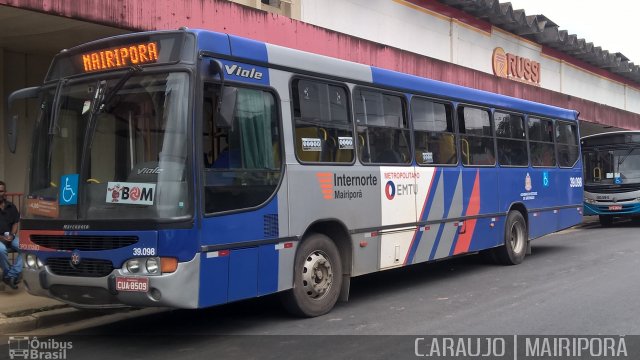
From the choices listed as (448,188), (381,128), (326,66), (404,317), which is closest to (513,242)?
(448,188)

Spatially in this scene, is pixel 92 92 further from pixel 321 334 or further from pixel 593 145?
pixel 593 145

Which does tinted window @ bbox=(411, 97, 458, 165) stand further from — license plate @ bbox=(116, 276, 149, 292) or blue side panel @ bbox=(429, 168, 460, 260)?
license plate @ bbox=(116, 276, 149, 292)

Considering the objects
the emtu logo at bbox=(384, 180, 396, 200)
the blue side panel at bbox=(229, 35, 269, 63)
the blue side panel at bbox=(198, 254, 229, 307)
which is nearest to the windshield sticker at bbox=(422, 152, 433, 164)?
the emtu logo at bbox=(384, 180, 396, 200)

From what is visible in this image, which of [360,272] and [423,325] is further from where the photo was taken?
[360,272]

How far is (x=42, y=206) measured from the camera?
5.95 metres

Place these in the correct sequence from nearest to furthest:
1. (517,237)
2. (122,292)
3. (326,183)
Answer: (122,292) < (326,183) < (517,237)

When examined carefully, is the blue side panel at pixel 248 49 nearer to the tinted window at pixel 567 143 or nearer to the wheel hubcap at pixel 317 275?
the wheel hubcap at pixel 317 275

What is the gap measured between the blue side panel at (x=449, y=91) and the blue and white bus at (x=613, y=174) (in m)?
7.45

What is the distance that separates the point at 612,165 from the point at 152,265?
17.1 m

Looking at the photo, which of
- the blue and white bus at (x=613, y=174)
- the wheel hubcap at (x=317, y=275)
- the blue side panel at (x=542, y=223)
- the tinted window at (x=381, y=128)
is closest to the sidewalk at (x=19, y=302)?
the wheel hubcap at (x=317, y=275)

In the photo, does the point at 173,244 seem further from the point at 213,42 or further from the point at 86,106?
the point at 213,42

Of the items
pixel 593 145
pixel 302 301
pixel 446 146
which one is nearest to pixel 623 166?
pixel 593 145

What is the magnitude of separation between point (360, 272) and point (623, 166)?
1444 cm

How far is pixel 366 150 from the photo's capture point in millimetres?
A: 7535
